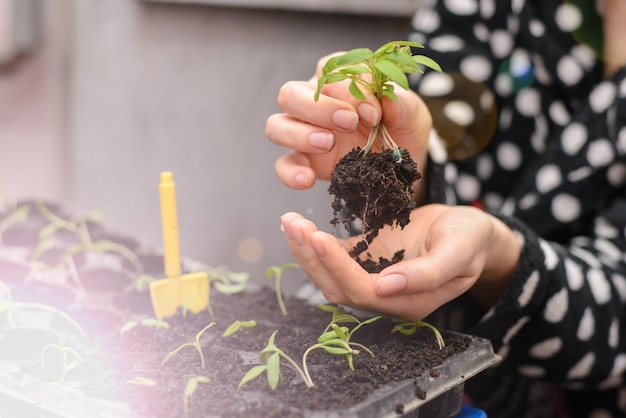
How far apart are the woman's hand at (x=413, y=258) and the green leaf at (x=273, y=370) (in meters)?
0.09

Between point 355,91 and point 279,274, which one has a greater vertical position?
point 355,91

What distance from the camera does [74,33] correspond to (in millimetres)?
1705

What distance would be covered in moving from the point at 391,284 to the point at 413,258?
0.08 metres

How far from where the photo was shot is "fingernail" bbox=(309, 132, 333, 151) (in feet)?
2.03

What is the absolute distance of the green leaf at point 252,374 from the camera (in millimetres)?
523

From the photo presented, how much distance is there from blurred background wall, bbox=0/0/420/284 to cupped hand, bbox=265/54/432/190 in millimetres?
575

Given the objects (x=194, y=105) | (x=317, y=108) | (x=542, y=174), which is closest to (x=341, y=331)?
(x=317, y=108)

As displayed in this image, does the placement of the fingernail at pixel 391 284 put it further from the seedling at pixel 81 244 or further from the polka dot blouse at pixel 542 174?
the seedling at pixel 81 244

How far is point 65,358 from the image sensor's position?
0.57 meters

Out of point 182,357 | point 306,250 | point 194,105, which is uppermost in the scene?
point 194,105

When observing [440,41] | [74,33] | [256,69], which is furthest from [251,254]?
[74,33]

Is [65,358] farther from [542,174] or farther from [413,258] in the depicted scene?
[542,174]

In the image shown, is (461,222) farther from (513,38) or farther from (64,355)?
(513,38)

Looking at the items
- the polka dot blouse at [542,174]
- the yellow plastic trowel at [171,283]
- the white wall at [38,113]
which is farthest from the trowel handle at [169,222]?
the white wall at [38,113]
